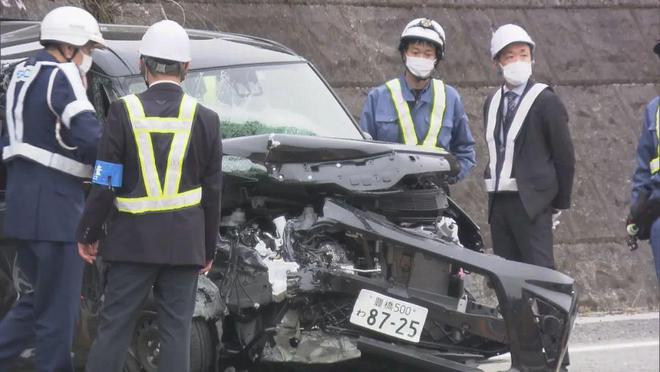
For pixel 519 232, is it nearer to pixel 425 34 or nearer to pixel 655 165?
pixel 655 165

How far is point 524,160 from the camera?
290 inches

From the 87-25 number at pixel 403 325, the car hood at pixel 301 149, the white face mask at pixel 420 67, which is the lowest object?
the 87-25 number at pixel 403 325

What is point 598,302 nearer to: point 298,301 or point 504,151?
point 504,151

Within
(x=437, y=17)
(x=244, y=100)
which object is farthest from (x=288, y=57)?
(x=437, y=17)

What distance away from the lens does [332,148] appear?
5.96m

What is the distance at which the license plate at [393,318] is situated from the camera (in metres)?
5.71

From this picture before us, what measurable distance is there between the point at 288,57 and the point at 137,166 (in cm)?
226

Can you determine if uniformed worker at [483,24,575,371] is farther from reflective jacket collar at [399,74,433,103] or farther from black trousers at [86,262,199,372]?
black trousers at [86,262,199,372]

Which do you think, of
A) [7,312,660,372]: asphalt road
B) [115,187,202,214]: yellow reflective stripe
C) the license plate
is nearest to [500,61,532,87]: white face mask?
[7,312,660,372]: asphalt road

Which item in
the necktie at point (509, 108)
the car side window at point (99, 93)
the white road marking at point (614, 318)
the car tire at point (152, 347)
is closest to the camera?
the car tire at point (152, 347)

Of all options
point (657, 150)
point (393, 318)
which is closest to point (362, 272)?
point (393, 318)

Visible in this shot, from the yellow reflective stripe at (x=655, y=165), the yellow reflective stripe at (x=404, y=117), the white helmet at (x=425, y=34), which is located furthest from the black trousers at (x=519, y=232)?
the white helmet at (x=425, y=34)

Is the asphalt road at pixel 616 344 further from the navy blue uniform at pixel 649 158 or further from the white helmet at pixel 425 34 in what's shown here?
the white helmet at pixel 425 34

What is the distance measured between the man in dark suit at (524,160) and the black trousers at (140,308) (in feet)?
8.63
